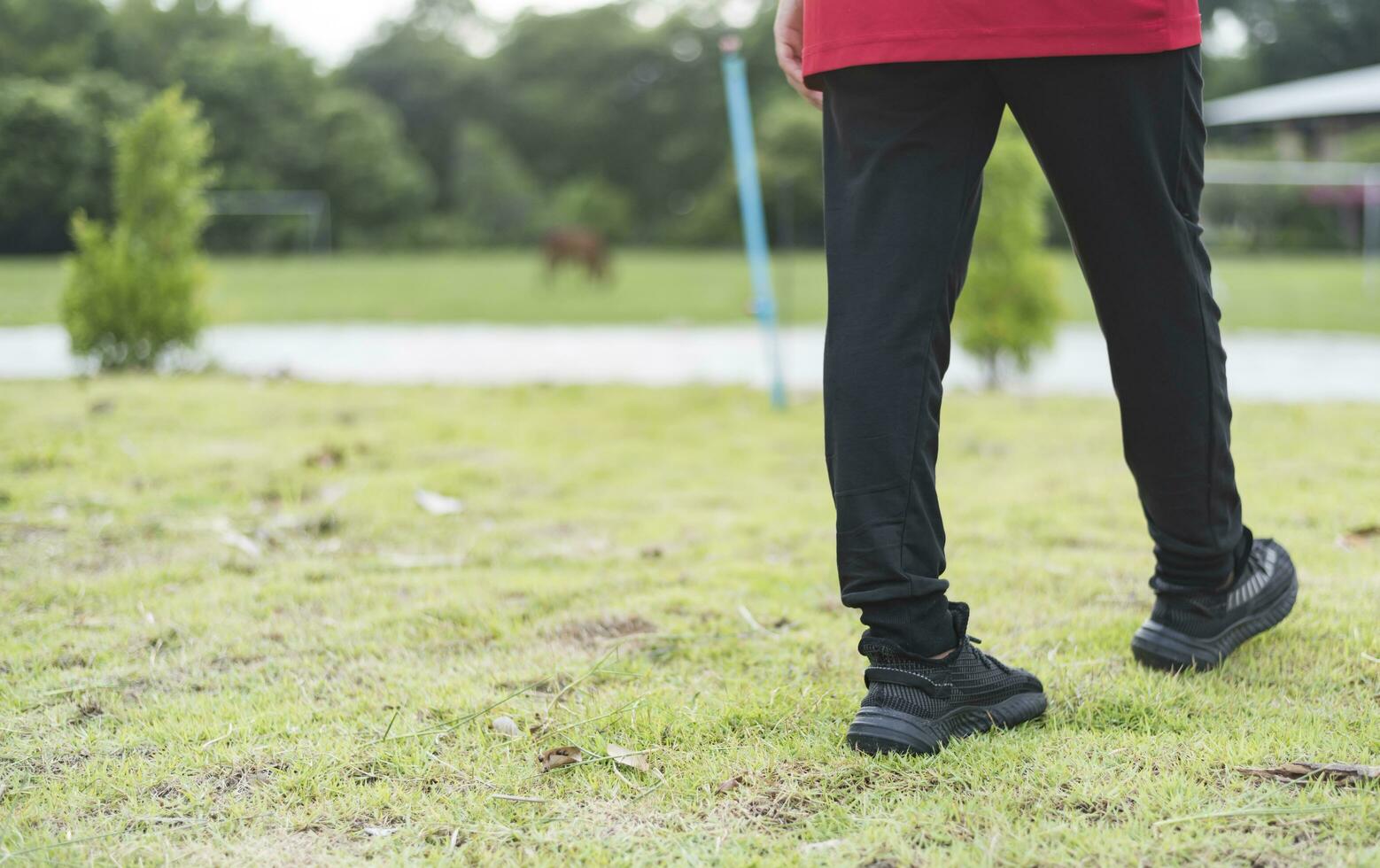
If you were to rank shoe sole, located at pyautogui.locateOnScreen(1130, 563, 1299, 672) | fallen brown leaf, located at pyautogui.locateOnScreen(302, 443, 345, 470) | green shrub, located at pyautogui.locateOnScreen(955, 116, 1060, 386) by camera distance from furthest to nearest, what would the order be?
green shrub, located at pyautogui.locateOnScreen(955, 116, 1060, 386), fallen brown leaf, located at pyautogui.locateOnScreen(302, 443, 345, 470), shoe sole, located at pyautogui.locateOnScreen(1130, 563, 1299, 672)

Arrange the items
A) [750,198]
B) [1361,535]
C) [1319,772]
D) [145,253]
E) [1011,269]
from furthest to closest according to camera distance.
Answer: [145,253]
[1011,269]
[750,198]
[1361,535]
[1319,772]

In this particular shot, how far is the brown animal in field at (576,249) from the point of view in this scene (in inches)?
516

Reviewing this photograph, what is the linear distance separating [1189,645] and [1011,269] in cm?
384

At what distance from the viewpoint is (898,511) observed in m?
1.38

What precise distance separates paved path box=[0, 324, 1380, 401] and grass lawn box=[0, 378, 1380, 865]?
212cm

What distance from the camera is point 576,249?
13.1 metres

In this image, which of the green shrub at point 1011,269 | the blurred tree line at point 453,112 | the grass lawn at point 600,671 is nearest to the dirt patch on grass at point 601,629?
the grass lawn at point 600,671

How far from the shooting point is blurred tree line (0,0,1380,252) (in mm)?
8094

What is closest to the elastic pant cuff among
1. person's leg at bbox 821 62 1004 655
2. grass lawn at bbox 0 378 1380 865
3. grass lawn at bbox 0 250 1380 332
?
person's leg at bbox 821 62 1004 655

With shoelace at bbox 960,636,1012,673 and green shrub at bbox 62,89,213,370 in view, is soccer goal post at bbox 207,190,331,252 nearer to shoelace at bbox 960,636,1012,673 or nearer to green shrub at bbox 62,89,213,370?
green shrub at bbox 62,89,213,370

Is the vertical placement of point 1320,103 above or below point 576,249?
above

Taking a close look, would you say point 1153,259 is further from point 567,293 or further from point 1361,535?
point 567,293

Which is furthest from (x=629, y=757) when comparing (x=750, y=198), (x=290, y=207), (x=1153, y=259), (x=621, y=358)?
(x=290, y=207)

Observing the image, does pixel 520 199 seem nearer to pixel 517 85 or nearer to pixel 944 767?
pixel 517 85
